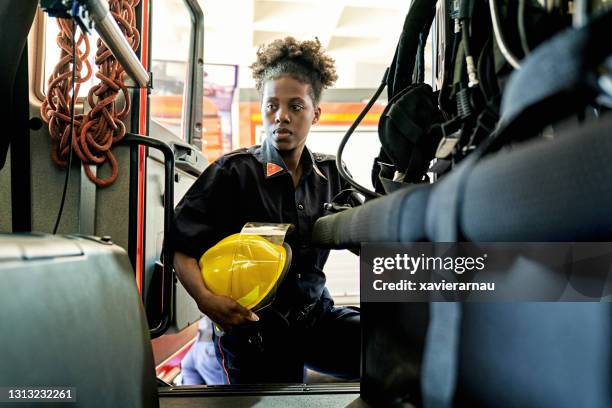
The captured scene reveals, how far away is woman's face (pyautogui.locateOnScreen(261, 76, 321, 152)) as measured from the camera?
1352 mm

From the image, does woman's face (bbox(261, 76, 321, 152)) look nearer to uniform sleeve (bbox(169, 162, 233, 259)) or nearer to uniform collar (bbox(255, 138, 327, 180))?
uniform collar (bbox(255, 138, 327, 180))

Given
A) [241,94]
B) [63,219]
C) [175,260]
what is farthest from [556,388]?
[241,94]

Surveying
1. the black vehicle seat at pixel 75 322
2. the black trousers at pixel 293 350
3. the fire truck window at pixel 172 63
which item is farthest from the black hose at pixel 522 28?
the fire truck window at pixel 172 63

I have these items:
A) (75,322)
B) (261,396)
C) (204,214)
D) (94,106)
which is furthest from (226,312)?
(94,106)

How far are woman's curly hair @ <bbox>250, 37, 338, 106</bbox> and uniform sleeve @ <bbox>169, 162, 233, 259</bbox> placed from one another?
0.45 m

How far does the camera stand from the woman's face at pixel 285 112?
4.43ft

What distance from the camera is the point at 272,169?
134cm

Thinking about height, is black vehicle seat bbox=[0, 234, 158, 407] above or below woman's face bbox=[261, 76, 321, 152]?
below

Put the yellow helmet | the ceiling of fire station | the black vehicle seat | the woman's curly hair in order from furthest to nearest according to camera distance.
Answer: the ceiling of fire station → the woman's curly hair → the yellow helmet → the black vehicle seat

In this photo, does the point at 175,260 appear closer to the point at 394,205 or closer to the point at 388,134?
the point at 388,134

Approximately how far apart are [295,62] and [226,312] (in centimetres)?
95

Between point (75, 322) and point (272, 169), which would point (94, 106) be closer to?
point (272, 169)

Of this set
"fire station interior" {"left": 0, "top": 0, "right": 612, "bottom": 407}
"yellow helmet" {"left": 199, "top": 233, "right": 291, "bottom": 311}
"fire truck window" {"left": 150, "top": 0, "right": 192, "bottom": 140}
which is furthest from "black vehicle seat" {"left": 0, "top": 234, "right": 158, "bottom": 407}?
"fire truck window" {"left": 150, "top": 0, "right": 192, "bottom": 140}

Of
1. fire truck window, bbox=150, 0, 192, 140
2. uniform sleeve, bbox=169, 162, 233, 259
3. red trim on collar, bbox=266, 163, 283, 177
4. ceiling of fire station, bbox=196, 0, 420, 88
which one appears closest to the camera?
uniform sleeve, bbox=169, 162, 233, 259
